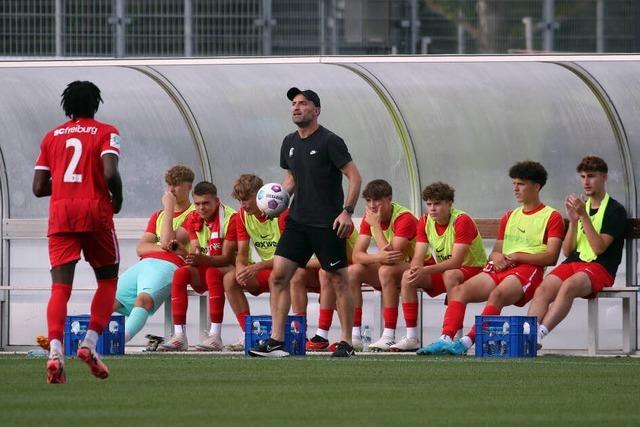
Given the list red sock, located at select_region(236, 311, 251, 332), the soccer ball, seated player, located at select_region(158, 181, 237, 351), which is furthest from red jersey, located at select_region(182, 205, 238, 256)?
the soccer ball

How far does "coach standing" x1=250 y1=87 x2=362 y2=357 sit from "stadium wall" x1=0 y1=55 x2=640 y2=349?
2.25 metres

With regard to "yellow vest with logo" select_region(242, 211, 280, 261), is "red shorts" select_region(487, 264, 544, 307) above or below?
below

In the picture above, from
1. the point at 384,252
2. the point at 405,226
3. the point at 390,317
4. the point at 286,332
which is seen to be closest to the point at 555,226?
the point at 405,226

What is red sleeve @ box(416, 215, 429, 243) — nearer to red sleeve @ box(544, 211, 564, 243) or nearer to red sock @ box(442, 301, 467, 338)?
red sock @ box(442, 301, 467, 338)

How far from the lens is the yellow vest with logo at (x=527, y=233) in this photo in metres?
13.7

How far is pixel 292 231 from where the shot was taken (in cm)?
1258

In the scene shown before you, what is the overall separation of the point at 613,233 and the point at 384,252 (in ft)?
6.06

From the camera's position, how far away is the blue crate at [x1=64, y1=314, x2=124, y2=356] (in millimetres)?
13531

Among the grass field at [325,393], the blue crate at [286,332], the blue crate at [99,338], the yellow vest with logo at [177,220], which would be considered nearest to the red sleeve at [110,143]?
the grass field at [325,393]

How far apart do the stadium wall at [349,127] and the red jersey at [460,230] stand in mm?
1055

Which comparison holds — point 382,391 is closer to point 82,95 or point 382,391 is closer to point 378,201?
point 82,95

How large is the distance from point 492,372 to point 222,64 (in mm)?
6035

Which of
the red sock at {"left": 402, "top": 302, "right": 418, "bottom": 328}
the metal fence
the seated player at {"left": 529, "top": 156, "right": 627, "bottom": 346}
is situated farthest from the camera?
the metal fence

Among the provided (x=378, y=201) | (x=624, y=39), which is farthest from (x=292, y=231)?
(x=624, y=39)
